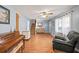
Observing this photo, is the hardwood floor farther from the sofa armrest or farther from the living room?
the sofa armrest

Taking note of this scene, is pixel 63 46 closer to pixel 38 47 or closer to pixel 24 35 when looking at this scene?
pixel 38 47

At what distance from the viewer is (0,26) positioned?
8.14 ft

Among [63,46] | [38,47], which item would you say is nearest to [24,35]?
[38,47]

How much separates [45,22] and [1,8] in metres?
6.89

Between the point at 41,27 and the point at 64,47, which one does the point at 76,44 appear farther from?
the point at 41,27

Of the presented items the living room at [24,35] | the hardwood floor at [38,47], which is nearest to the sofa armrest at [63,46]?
the living room at [24,35]

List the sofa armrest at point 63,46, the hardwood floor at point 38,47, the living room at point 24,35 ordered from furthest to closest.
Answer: the hardwood floor at point 38,47 < the sofa armrest at point 63,46 < the living room at point 24,35

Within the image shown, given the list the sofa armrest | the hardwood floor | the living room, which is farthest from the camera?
the hardwood floor

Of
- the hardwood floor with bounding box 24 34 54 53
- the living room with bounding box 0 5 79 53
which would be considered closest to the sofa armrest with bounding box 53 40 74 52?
the living room with bounding box 0 5 79 53

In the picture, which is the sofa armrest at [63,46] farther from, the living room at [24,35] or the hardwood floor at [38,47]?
the hardwood floor at [38,47]

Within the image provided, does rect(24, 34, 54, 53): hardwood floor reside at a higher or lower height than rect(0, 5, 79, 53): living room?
lower

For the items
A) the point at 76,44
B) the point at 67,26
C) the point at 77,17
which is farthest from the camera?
the point at 67,26
